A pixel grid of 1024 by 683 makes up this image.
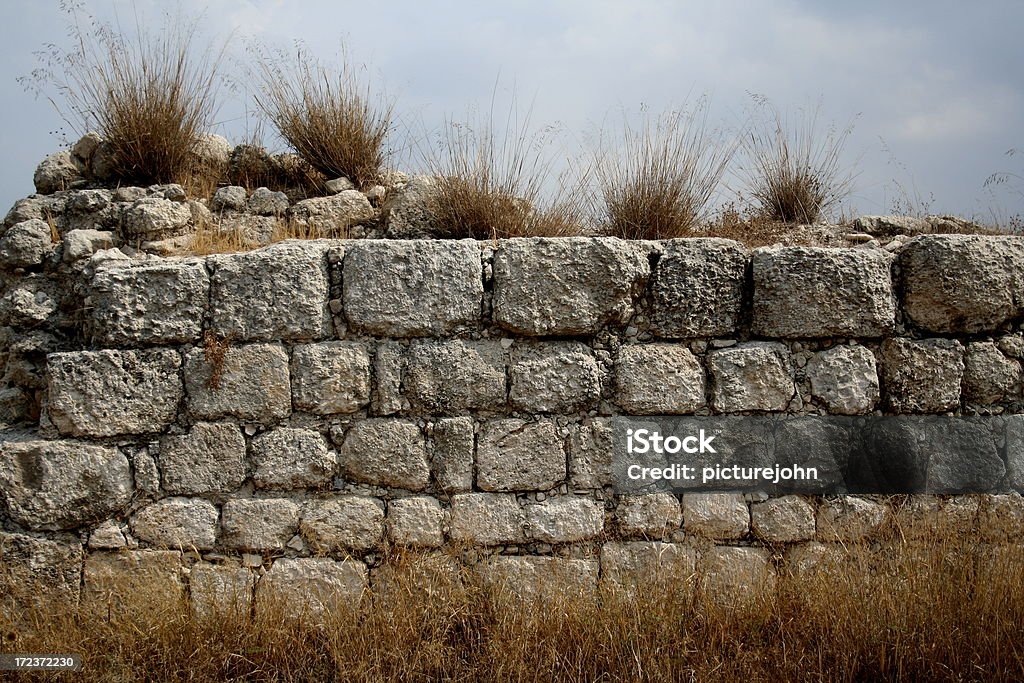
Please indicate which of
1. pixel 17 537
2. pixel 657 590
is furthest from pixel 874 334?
pixel 17 537

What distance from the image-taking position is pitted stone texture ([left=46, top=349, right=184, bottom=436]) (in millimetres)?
3504

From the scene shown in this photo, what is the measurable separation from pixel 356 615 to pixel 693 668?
4.53 ft

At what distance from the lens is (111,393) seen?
351 centimetres

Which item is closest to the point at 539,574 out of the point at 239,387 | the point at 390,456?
the point at 390,456

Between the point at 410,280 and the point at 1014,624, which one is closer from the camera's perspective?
the point at 1014,624

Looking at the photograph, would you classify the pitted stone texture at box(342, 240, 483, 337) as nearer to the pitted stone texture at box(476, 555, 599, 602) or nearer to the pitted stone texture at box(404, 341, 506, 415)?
the pitted stone texture at box(404, 341, 506, 415)

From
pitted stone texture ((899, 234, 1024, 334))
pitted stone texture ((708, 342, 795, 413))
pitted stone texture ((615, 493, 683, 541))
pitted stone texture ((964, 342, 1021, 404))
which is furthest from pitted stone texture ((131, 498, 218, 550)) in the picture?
pitted stone texture ((964, 342, 1021, 404))

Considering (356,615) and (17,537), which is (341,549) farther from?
(17,537)

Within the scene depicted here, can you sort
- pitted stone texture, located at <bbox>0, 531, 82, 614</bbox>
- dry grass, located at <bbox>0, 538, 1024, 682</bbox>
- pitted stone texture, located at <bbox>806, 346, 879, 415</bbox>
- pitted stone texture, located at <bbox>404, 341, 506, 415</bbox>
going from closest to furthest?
dry grass, located at <bbox>0, 538, 1024, 682</bbox>, pitted stone texture, located at <bbox>0, 531, 82, 614</bbox>, pitted stone texture, located at <bbox>404, 341, 506, 415</bbox>, pitted stone texture, located at <bbox>806, 346, 879, 415</bbox>

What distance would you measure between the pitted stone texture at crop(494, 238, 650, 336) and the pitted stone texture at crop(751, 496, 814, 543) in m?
1.10

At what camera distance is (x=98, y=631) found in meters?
3.32

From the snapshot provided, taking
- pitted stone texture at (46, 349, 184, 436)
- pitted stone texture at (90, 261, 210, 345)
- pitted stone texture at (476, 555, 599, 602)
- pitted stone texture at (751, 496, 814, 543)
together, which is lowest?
pitted stone texture at (476, 555, 599, 602)

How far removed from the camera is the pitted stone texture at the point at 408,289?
3.57m

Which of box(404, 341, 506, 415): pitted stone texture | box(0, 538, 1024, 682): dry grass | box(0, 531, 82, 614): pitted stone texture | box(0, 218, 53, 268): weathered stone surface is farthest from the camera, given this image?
box(0, 218, 53, 268): weathered stone surface
